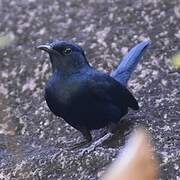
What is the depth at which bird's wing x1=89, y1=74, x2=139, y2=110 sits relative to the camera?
3207 mm

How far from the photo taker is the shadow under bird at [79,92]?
3084mm

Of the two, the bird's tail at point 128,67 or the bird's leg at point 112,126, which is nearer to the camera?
the bird's leg at point 112,126

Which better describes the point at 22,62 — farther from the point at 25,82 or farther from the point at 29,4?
the point at 29,4

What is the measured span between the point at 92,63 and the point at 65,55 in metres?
1.75

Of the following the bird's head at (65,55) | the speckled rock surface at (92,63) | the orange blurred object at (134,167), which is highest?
the orange blurred object at (134,167)

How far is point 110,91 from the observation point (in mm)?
3348

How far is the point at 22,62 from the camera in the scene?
16.5ft

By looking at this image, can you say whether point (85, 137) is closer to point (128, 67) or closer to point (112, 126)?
point (112, 126)

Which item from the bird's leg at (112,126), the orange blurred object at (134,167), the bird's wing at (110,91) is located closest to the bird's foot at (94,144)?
the bird's leg at (112,126)

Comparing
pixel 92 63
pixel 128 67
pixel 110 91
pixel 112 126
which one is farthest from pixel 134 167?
A: pixel 92 63

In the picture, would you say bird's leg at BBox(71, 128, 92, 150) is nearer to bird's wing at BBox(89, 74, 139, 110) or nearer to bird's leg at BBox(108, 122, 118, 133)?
bird's leg at BBox(108, 122, 118, 133)

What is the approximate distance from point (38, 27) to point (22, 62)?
739mm

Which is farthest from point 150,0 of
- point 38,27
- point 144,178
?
point 144,178

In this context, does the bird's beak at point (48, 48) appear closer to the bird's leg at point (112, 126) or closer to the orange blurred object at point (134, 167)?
the bird's leg at point (112, 126)
